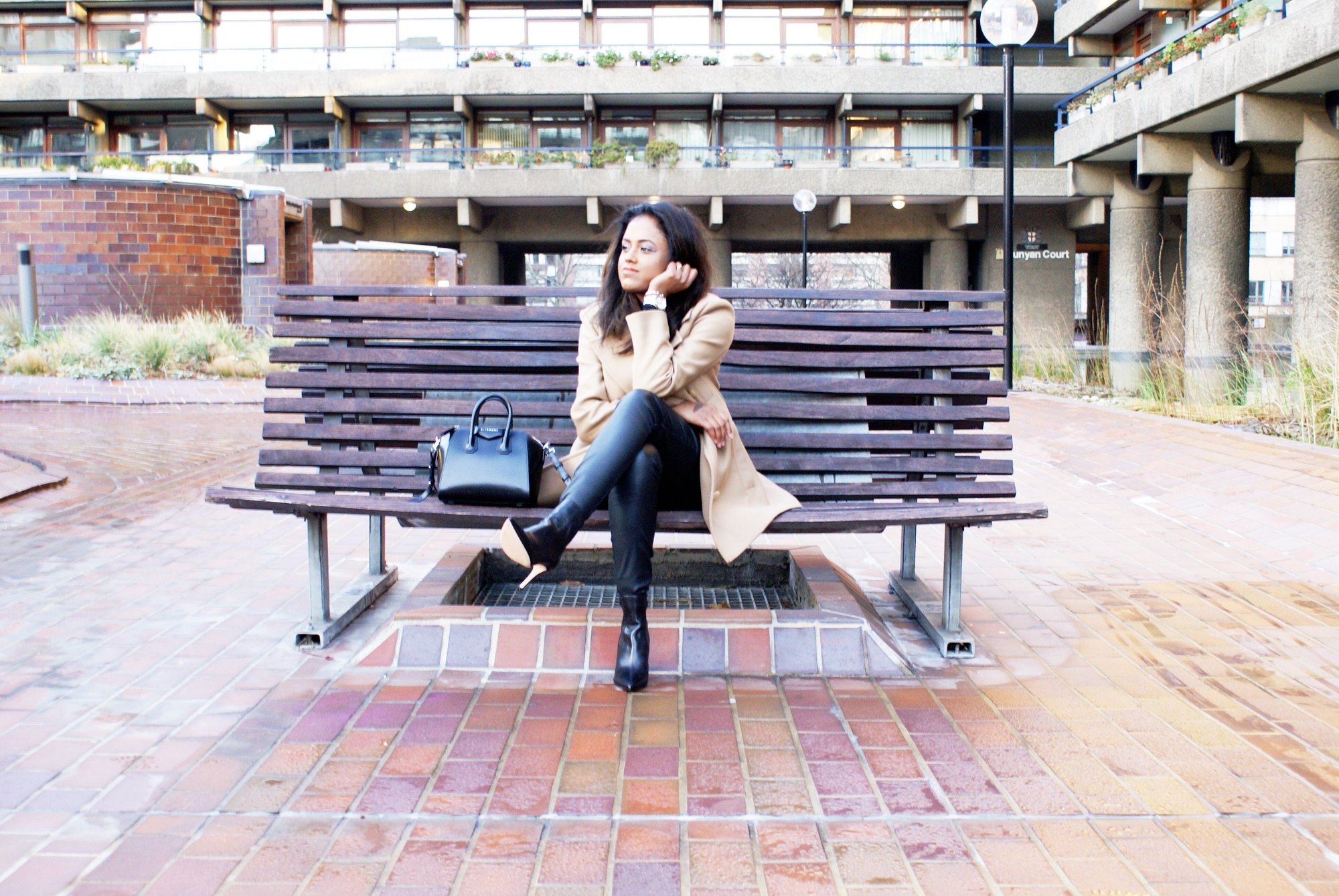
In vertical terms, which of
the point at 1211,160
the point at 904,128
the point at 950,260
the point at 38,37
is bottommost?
the point at 950,260

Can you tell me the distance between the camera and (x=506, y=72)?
104 ft

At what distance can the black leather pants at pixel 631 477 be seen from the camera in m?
3.22

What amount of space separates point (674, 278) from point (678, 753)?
60.7 inches

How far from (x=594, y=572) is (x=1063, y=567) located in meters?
2.11

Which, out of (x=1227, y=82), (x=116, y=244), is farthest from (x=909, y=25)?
(x=116, y=244)

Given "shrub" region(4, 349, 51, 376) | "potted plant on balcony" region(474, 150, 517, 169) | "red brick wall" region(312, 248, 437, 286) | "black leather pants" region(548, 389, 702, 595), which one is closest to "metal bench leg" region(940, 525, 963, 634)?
"black leather pants" region(548, 389, 702, 595)

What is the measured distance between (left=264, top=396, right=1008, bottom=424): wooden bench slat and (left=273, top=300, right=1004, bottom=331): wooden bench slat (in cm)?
30

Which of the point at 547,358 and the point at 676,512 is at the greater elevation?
the point at 547,358

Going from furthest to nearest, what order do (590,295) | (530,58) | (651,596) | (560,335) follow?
1. (530,58)
2. (651,596)
3. (590,295)
4. (560,335)

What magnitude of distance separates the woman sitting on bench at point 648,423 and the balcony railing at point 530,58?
2964 centimetres

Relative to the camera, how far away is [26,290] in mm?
17109

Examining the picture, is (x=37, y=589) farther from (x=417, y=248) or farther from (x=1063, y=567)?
(x=417, y=248)

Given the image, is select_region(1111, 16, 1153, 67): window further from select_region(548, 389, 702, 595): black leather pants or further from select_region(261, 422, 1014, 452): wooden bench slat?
select_region(548, 389, 702, 595): black leather pants

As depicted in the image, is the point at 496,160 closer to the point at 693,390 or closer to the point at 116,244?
the point at 116,244
